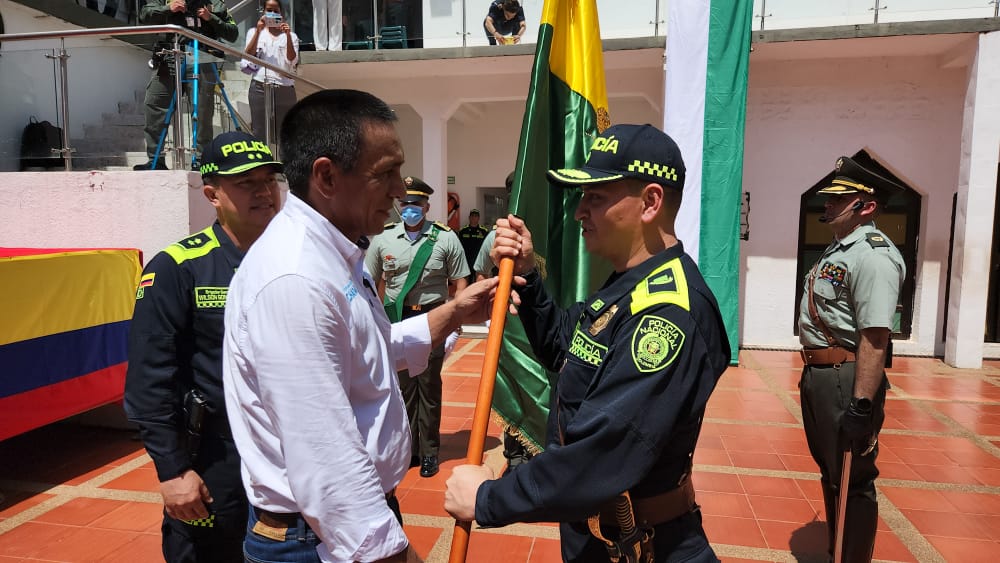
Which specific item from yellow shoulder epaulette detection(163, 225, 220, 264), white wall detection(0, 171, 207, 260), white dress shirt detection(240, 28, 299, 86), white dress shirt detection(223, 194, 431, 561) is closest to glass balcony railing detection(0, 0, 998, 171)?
white wall detection(0, 171, 207, 260)

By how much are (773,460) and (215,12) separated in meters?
7.74

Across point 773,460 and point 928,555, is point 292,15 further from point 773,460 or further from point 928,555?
point 928,555

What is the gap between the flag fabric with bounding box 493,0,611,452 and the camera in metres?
2.87

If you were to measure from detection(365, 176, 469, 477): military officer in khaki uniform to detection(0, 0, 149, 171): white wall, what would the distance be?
338cm

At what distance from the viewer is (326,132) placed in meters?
1.37

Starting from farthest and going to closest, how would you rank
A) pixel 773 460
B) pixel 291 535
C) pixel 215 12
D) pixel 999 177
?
pixel 999 177, pixel 215 12, pixel 773 460, pixel 291 535

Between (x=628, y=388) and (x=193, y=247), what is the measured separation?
1841 millimetres

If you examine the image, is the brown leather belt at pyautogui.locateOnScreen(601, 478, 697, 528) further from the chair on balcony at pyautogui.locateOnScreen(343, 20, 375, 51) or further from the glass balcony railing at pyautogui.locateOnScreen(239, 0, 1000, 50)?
the chair on balcony at pyautogui.locateOnScreen(343, 20, 375, 51)

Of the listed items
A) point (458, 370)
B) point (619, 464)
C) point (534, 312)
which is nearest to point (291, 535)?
point (619, 464)

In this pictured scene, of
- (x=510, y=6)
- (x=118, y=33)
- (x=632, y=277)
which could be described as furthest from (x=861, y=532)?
(x=510, y=6)

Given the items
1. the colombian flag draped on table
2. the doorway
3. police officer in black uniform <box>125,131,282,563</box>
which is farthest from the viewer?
the doorway

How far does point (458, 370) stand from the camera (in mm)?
7805

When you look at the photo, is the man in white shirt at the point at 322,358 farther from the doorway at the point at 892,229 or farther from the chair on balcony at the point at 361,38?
the chair on balcony at the point at 361,38

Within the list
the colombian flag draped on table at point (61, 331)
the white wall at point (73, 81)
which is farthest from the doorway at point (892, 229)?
the white wall at point (73, 81)
